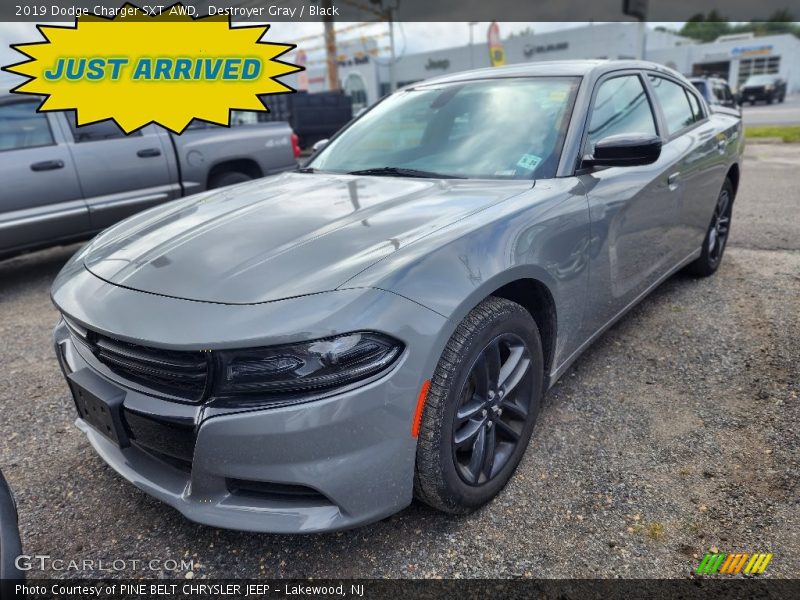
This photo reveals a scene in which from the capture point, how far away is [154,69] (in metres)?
5.85

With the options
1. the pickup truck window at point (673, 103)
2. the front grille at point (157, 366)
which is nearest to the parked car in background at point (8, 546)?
Result: the front grille at point (157, 366)

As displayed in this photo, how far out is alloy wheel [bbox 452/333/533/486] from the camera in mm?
1941

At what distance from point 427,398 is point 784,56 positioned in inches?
2255

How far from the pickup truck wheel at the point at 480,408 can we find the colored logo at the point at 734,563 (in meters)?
0.69

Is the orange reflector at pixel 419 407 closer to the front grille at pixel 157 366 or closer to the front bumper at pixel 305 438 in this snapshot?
the front bumper at pixel 305 438

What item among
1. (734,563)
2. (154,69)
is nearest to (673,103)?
(734,563)

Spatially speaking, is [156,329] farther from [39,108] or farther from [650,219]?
[39,108]

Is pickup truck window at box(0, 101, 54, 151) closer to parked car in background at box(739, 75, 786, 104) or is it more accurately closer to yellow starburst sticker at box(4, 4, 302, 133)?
yellow starburst sticker at box(4, 4, 302, 133)

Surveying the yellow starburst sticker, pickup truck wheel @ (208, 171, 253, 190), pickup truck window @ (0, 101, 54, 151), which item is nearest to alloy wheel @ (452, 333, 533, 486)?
the yellow starburst sticker

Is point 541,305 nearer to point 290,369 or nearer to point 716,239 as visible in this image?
point 290,369

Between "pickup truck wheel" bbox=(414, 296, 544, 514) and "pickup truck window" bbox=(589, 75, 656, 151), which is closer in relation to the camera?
"pickup truck wheel" bbox=(414, 296, 544, 514)

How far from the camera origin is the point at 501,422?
212 centimetres

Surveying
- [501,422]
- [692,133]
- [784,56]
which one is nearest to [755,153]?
[692,133]

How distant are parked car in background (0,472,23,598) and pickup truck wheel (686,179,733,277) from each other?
4.22m
